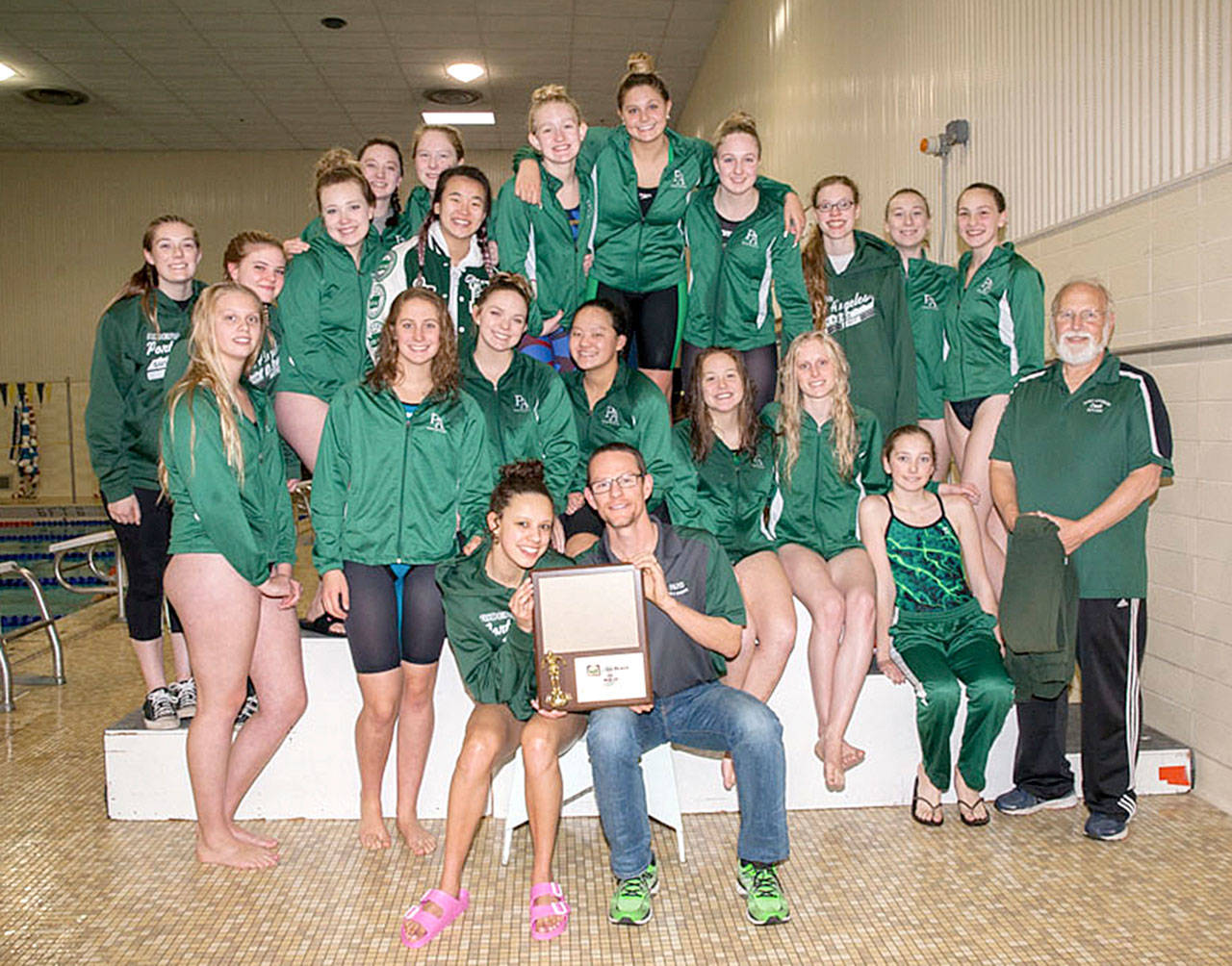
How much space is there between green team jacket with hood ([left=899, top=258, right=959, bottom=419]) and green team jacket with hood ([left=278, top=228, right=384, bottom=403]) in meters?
2.18

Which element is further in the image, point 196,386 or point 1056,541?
point 1056,541

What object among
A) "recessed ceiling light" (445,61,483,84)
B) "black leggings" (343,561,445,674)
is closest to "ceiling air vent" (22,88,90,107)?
"recessed ceiling light" (445,61,483,84)

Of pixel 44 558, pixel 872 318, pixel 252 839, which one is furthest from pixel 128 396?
pixel 44 558

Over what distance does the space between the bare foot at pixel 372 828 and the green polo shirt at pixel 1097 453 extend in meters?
2.29

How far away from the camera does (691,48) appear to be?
10.6m

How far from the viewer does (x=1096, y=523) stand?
10.4 feet

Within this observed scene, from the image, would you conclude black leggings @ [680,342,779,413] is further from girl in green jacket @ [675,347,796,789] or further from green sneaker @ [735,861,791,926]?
green sneaker @ [735,861,791,926]

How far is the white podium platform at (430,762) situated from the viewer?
11.0ft

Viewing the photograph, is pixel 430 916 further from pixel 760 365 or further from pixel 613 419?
pixel 760 365

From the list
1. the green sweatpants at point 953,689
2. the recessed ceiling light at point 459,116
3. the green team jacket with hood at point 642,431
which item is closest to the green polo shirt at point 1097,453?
the green sweatpants at point 953,689

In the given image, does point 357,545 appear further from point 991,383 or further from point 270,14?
point 270,14

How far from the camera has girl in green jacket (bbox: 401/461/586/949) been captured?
2643 millimetres

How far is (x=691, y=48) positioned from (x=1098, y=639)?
353 inches

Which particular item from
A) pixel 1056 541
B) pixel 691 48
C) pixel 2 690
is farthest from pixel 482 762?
pixel 691 48
